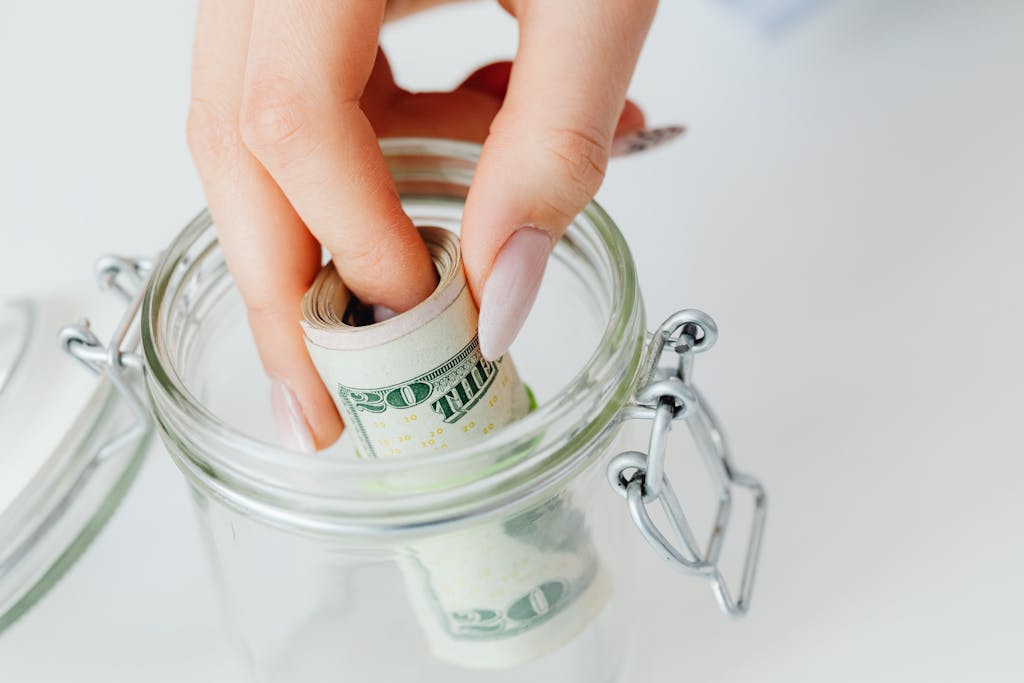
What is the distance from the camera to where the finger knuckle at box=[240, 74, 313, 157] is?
14.7 inches

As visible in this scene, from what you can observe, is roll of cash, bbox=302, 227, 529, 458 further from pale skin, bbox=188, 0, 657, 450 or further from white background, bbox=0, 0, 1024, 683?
white background, bbox=0, 0, 1024, 683

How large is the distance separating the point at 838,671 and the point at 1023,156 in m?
0.36

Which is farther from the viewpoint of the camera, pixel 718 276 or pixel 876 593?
pixel 718 276

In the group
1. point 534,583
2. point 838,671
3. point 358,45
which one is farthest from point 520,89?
point 838,671

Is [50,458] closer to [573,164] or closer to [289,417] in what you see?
[289,417]

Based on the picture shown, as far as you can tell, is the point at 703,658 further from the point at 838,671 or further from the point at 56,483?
the point at 56,483

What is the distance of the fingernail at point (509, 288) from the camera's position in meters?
0.39

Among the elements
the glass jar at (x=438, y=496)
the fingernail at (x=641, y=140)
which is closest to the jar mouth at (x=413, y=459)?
the glass jar at (x=438, y=496)

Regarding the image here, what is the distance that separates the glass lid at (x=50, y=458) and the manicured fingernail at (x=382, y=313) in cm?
14

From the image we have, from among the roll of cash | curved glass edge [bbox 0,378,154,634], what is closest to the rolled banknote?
the roll of cash

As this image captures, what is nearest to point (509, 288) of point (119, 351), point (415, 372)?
point (415, 372)

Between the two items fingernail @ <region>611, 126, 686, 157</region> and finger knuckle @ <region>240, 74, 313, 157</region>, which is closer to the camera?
finger knuckle @ <region>240, 74, 313, 157</region>

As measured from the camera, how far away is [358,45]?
387 mm

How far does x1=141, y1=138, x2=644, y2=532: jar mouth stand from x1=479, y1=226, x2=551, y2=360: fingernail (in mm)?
28
